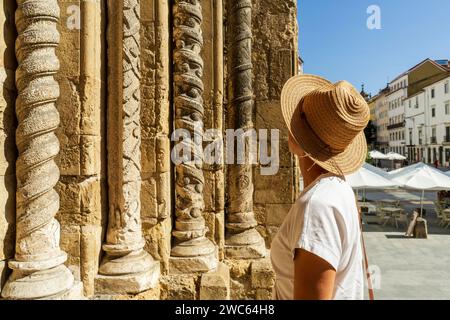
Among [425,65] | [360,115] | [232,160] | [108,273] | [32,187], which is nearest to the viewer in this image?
[360,115]

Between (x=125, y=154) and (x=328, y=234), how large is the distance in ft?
6.76

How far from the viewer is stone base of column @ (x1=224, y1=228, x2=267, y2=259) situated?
144 inches

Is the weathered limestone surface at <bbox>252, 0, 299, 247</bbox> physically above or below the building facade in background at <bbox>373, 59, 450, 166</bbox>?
below

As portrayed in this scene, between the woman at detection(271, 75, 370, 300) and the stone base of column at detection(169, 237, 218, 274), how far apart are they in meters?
1.85

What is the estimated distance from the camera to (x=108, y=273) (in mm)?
2691

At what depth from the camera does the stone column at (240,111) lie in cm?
375

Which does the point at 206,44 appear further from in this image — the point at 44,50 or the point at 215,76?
the point at 44,50

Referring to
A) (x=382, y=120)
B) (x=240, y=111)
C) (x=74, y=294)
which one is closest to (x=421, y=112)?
(x=382, y=120)

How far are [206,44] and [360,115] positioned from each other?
2.53 metres

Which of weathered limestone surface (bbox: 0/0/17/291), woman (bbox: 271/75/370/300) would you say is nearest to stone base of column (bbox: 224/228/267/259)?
weathered limestone surface (bbox: 0/0/17/291)

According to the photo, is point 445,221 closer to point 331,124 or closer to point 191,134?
point 191,134

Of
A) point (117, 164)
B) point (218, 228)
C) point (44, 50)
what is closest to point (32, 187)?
point (117, 164)

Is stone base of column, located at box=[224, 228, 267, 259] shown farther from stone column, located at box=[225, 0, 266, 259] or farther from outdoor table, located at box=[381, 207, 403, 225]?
outdoor table, located at box=[381, 207, 403, 225]

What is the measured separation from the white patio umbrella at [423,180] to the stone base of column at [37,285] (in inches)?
420
